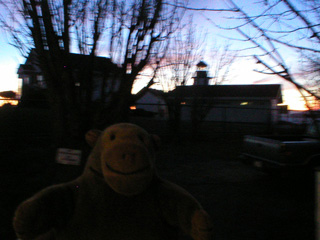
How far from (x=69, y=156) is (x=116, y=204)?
1.31 meters

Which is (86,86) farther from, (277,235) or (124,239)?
(277,235)

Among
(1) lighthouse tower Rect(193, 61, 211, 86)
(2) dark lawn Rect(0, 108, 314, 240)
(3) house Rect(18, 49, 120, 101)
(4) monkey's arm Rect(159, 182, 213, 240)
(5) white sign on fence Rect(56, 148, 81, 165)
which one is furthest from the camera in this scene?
(1) lighthouse tower Rect(193, 61, 211, 86)

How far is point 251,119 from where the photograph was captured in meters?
19.3

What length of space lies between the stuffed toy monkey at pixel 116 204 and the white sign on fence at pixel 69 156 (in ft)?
3.40

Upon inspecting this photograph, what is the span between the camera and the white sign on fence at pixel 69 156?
2.93 metres

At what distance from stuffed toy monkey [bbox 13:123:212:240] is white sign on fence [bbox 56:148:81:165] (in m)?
1.04

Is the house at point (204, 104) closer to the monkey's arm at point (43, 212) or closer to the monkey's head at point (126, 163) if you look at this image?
the monkey's head at point (126, 163)

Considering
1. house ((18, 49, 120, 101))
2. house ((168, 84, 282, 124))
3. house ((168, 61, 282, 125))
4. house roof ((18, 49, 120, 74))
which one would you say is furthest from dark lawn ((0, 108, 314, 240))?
house ((168, 61, 282, 125))

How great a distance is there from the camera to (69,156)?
9.63 ft

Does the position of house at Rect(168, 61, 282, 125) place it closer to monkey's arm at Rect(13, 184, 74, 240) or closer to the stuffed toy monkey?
the stuffed toy monkey

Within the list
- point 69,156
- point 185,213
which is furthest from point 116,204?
point 69,156

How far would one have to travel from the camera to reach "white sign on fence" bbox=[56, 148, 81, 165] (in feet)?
9.61

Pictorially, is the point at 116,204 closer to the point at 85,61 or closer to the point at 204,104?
the point at 85,61

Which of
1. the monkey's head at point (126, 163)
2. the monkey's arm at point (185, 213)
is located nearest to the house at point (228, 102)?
the monkey's arm at point (185, 213)
